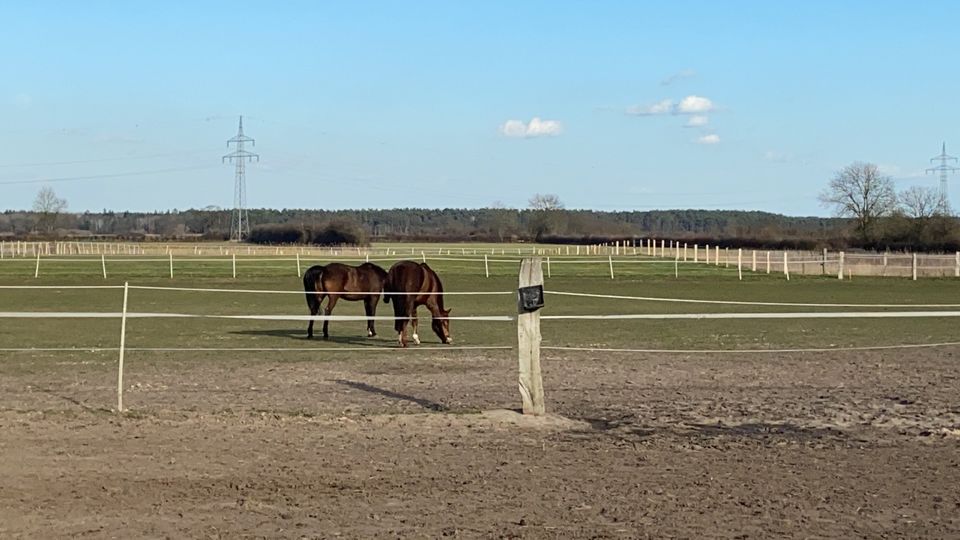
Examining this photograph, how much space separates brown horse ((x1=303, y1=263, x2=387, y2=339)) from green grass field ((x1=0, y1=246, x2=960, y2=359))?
640 mm

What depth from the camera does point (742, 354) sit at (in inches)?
609

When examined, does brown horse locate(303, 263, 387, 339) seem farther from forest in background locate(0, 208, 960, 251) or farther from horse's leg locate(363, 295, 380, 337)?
forest in background locate(0, 208, 960, 251)

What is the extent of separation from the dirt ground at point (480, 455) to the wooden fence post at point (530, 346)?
30cm

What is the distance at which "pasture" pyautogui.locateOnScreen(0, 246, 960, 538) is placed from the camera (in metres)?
6.12

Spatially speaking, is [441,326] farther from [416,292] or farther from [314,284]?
[314,284]

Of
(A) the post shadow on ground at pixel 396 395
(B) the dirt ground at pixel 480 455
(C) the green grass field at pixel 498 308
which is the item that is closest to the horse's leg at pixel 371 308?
(C) the green grass field at pixel 498 308

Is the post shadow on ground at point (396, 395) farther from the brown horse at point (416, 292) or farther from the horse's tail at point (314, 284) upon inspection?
the horse's tail at point (314, 284)

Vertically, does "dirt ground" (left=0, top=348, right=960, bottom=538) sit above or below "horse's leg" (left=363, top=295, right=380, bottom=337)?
below

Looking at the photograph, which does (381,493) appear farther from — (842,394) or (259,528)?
(842,394)

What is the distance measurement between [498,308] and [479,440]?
17.8 m

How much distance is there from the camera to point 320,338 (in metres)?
18.4

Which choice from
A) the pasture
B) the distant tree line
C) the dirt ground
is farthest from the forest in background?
the dirt ground

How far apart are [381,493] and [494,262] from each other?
167ft

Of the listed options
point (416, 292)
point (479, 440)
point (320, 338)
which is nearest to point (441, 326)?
point (416, 292)
